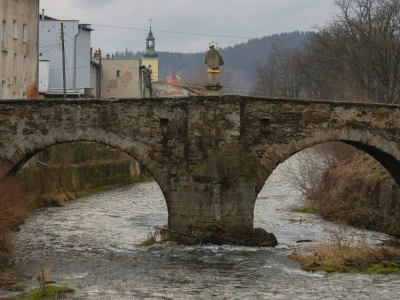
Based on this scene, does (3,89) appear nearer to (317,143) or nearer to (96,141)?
(96,141)

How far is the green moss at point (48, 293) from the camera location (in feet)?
55.9

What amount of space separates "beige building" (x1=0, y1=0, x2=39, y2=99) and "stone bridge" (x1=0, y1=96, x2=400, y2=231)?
13.2 m

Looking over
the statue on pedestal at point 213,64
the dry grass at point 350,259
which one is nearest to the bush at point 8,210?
the statue on pedestal at point 213,64

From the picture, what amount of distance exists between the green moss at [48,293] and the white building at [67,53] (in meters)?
34.9

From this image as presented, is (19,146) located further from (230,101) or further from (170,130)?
(230,101)

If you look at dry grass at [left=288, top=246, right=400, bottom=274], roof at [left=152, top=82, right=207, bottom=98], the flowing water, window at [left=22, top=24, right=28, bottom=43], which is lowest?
the flowing water

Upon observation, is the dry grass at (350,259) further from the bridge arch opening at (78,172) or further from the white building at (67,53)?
the white building at (67,53)

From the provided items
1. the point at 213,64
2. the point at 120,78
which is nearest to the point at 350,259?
the point at 213,64

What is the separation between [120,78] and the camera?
63.4 meters

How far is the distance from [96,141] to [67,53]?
98.7 feet

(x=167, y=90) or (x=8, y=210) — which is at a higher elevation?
(x=167, y=90)

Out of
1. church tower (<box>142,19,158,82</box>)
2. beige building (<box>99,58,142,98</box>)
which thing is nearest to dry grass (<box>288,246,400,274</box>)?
beige building (<box>99,58,142,98</box>)

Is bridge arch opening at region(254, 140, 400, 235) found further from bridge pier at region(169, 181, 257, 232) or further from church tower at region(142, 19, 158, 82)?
church tower at region(142, 19, 158, 82)

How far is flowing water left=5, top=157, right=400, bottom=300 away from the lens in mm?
18547
